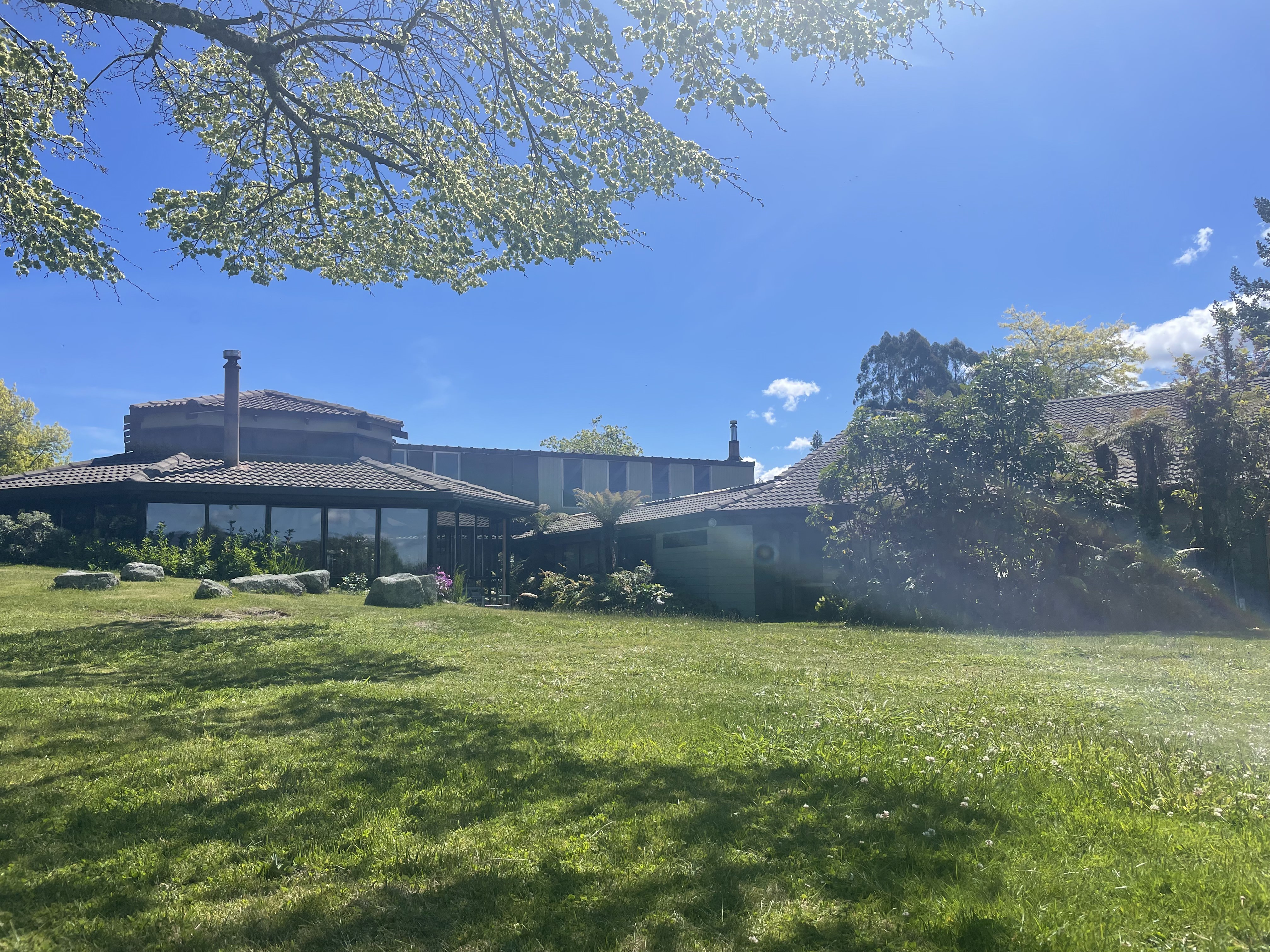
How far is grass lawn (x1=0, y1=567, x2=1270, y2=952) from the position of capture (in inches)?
108

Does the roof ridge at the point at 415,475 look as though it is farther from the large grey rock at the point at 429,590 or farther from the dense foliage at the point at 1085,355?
the dense foliage at the point at 1085,355

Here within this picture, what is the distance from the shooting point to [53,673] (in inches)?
301

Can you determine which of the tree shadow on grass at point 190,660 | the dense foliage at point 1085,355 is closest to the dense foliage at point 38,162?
the tree shadow on grass at point 190,660

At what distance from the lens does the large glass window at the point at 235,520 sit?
21.1m

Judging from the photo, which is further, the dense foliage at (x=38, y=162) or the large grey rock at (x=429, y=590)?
the large grey rock at (x=429, y=590)

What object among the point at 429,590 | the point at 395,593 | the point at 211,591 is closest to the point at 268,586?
the point at 211,591

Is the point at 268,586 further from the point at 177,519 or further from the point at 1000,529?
the point at 1000,529

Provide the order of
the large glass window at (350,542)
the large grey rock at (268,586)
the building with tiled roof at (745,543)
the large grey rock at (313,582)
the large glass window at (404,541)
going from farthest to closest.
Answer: the large glass window at (404,541)
the large glass window at (350,542)
the building with tiled roof at (745,543)
the large grey rock at (313,582)
the large grey rock at (268,586)

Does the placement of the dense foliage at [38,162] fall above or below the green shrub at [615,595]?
above

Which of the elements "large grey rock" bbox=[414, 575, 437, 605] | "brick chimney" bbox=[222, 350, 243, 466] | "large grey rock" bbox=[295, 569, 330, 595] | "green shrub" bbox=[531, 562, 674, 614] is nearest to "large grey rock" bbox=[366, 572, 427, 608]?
"large grey rock" bbox=[414, 575, 437, 605]

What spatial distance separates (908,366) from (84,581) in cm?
4663

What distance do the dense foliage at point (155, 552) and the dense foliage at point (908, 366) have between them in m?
38.2

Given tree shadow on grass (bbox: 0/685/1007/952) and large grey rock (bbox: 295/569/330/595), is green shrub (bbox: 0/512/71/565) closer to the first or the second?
large grey rock (bbox: 295/569/330/595)

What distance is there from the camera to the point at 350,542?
2216cm
